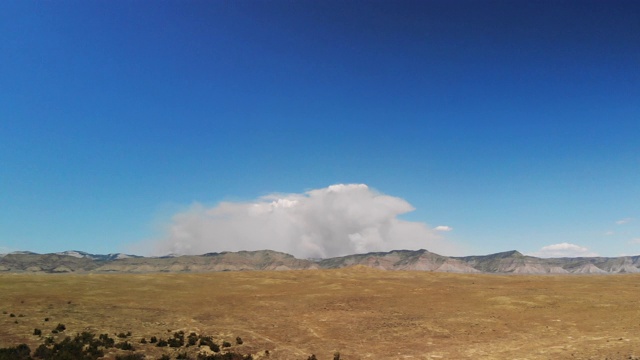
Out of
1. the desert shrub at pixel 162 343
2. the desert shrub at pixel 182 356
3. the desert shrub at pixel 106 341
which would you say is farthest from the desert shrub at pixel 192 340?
the desert shrub at pixel 106 341

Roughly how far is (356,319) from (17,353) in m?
39.2

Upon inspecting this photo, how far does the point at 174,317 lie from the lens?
52.8m

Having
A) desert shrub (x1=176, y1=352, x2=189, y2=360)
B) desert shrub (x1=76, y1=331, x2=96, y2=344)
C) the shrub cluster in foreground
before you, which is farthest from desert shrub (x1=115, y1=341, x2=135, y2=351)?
desert shrub (x1=176, y1=352, x2=189, y2=360)

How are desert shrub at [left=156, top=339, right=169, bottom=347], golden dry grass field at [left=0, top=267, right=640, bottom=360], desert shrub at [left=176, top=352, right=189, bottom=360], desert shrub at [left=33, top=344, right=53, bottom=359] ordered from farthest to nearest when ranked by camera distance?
1. golden dry grass field at [left=0, top=267, right=640, bottom=360]
2. desert shrub at [left=156, top=339, right=169, bottom=347]
3. desert shrub at [left=176, top=352, right=189, bottom=360]
4. desert shrub at [left=33, top=344, right=53, bottom=359]

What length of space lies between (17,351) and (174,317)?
21386 millimetres

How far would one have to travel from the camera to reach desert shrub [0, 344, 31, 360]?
3073 cm

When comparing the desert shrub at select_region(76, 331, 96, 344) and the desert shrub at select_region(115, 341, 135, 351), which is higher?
the desert shrub at select_region(76, 331, 96, 344)

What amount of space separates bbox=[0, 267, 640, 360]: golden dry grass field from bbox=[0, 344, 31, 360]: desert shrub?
120 cm

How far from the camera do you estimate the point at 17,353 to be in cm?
3203

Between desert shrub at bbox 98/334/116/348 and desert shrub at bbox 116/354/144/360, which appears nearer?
desert shrub at bbox 116/354/144/360

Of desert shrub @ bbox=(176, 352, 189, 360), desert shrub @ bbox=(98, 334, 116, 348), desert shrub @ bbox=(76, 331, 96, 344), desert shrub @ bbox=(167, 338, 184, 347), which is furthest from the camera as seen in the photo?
desert shrub @ bbox=(167, 338, 184, 347)

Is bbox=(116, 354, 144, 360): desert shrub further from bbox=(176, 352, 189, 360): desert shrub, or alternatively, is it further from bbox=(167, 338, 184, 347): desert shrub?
bbox=(167, 338, 184, 347): desert shrub

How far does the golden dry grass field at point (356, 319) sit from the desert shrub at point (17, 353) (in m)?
1.20

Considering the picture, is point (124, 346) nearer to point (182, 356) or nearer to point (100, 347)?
point (100, 347)
